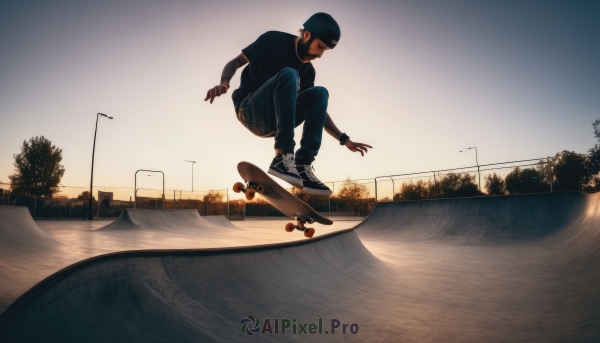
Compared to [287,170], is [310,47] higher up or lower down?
higher up

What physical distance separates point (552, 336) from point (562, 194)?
9067 millimetres

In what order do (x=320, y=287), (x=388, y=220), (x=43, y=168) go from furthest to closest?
(x=43, y=168) → (x=388, y=220) → (x=320, y=287)

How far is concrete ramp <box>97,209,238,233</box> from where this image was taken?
47.1 feet

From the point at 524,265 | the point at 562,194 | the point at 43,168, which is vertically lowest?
the point at 524,265

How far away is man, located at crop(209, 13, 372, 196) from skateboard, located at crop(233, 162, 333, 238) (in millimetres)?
444

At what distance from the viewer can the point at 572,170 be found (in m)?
26.0

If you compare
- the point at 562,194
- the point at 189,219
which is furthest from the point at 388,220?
the point at 189,219

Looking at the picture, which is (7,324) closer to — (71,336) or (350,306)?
(71,336)

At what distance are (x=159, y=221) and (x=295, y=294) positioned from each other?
13.9 metres

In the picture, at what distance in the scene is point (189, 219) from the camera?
17.1 meters

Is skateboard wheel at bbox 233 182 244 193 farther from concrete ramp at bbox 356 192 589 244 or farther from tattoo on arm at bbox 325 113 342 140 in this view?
concrete ramp at bbox 356 192 589 244

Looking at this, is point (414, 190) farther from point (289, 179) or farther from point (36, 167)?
point (36, 167)

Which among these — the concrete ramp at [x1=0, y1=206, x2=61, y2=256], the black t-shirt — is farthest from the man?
the concrete ramp at [x1=0, y1=206, x2=61, y2=256]

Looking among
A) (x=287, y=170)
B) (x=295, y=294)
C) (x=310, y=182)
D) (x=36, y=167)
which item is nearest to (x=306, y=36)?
(x=287, y=170)
